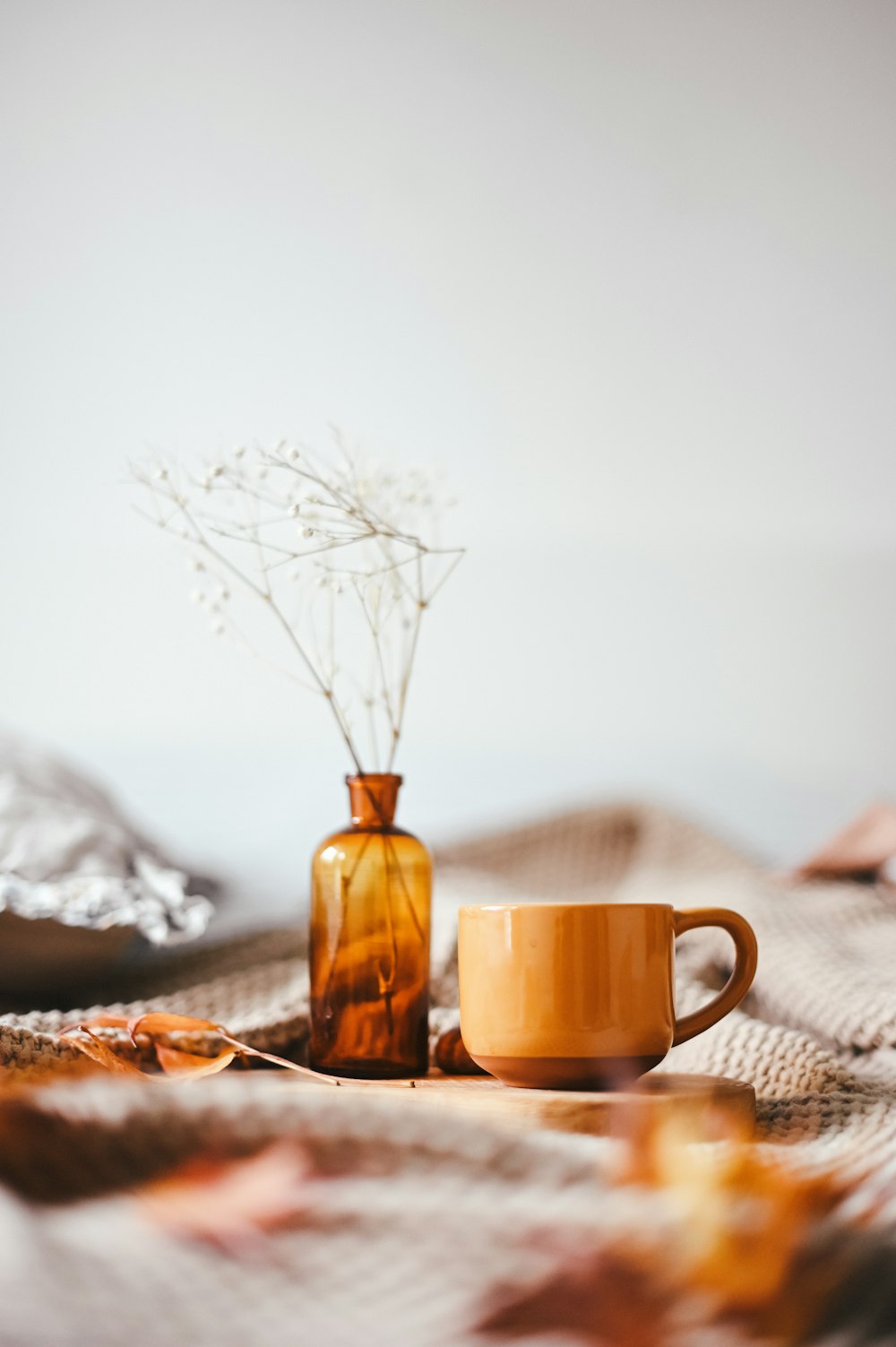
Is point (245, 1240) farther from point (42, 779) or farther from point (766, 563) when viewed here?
point (766, 563)

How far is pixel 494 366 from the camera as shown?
1305 mm

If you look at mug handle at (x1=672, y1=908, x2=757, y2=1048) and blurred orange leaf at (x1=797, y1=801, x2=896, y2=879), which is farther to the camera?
blurred orange leaf at (x1=797, y1=801, x2=896, y2=879)

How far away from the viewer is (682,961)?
2.72 feet

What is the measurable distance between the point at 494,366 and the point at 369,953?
2.83ft

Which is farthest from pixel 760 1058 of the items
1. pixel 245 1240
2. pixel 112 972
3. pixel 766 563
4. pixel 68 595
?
pixel 68 595

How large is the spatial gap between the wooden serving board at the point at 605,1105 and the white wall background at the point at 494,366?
718 millimetres

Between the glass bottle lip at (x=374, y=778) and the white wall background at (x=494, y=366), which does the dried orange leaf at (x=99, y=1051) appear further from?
the white wall background at (x=494, y=366)

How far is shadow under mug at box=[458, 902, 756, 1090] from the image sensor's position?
0.52 m

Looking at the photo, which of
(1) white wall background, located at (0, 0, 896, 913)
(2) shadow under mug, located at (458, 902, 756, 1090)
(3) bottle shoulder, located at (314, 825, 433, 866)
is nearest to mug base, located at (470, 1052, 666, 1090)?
(2) shadow under mug, located at (458, 902, 756, 1090)

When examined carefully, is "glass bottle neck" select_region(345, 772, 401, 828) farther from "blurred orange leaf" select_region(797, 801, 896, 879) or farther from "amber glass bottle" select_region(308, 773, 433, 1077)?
"blurred orange leaf" select_region(797, 801, 896, 879)

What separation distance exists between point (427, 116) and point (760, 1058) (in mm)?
1144

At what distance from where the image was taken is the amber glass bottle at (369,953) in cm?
63

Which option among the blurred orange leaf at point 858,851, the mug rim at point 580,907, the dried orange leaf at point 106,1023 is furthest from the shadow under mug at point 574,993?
the blurred orange leaf at point 858,851

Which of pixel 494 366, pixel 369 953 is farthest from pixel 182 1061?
pixel 494 366
